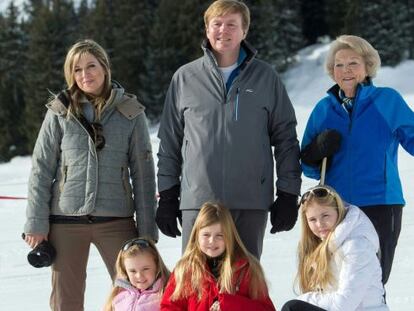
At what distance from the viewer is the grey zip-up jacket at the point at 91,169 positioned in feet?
12.4

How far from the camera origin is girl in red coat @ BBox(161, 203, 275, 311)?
137 inches

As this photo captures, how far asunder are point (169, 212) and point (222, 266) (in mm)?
408

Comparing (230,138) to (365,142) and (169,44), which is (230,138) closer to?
(365,142)

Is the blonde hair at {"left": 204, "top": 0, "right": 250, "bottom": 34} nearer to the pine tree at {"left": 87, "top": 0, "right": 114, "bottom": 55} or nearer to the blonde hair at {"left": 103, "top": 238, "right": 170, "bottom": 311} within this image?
the blonde hair at {"left": 103, "top": 238, "right": 170, "bottom": 311}

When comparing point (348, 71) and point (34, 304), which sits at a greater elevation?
point (348, 71)

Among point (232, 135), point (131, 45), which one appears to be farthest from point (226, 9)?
point (131, 45)

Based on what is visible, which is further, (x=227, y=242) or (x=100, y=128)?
(x=100, y=128)

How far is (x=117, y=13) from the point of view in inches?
1261

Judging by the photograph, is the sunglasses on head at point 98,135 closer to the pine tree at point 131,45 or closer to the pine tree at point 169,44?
the pine tree at point 169,44

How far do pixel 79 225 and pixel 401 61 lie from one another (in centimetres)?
2644

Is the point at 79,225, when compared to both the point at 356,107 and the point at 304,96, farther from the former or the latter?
the point at 304,96

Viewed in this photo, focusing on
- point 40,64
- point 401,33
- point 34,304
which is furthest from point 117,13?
point 34,304

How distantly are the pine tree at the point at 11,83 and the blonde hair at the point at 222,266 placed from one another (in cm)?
2829

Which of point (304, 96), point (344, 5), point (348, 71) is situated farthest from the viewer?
point (344, 5)
